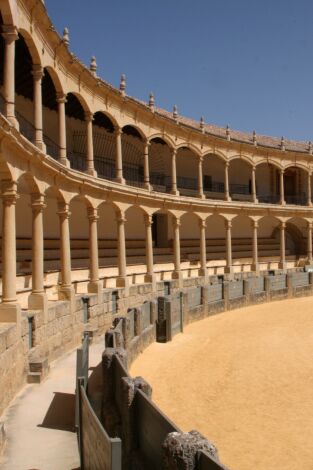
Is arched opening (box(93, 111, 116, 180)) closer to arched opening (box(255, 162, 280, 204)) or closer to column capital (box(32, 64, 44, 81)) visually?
column capital (box(32, 64, 44, 81))

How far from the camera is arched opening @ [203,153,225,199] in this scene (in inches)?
1186

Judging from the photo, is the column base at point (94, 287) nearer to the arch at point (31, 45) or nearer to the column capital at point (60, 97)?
the column capital at point (60, 97)

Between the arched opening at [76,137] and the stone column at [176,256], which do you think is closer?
the arched opening at [76,137]

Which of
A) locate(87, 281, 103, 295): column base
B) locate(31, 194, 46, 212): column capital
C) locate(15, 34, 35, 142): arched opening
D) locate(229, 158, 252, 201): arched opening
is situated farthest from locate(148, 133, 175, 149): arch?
locate(31, 194, 46, 212): column capital

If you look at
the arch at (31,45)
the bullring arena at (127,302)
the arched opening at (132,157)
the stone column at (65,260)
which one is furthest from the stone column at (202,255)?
the arch at (31,45)

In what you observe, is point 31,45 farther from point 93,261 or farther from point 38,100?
point 93,261

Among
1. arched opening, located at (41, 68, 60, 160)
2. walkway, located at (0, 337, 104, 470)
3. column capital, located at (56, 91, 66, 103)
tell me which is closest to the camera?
walkway, located at (0, 337, 104, 470)

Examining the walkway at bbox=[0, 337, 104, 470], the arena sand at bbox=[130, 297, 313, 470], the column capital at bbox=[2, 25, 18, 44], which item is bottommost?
the arena sand at bbox=[130, 297, 313, 470]

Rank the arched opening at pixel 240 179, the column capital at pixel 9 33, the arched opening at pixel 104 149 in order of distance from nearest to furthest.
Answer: the column capital at pixel 9 33 → the arched opening at pixel 104 149 → the arched opening at pixel 240 179

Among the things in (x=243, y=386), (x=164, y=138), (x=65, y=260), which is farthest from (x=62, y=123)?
(x=243, y=386)

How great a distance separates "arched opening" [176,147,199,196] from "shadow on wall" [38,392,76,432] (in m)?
20.4

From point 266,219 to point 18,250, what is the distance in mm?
19953

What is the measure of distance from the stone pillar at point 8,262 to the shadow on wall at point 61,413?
185 centimetres

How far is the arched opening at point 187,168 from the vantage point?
28509 millimetres
